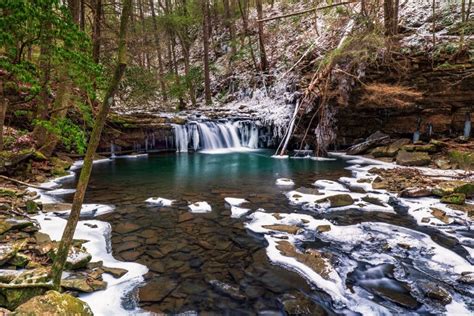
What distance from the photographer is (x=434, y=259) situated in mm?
3873

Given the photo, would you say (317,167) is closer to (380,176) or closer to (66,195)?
(380,176)

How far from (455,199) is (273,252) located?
13.1ft

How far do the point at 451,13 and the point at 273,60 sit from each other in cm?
1054

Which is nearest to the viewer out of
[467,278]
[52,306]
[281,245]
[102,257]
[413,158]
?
[52,306]

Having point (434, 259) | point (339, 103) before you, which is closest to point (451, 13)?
point (339, 103)

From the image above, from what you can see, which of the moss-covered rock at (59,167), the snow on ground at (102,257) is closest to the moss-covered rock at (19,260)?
the snow on ground at (102,257)

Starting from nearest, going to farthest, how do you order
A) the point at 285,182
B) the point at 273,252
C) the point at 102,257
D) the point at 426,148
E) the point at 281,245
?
the point at 102,257 → the point at 273,252 → the point at 281,245 → the point at 285,182 → the point at 426,148

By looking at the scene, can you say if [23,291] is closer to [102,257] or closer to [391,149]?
[102,257]

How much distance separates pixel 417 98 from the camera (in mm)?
10664

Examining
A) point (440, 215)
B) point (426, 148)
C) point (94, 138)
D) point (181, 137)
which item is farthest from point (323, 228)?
point (181, 137)

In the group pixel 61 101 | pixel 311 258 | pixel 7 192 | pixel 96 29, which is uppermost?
pixel 96 29

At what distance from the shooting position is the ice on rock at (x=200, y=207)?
578 cm

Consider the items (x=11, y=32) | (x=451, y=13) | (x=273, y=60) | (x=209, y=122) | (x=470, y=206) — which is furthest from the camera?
(x=273, y=60)

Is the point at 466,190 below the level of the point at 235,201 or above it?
above
